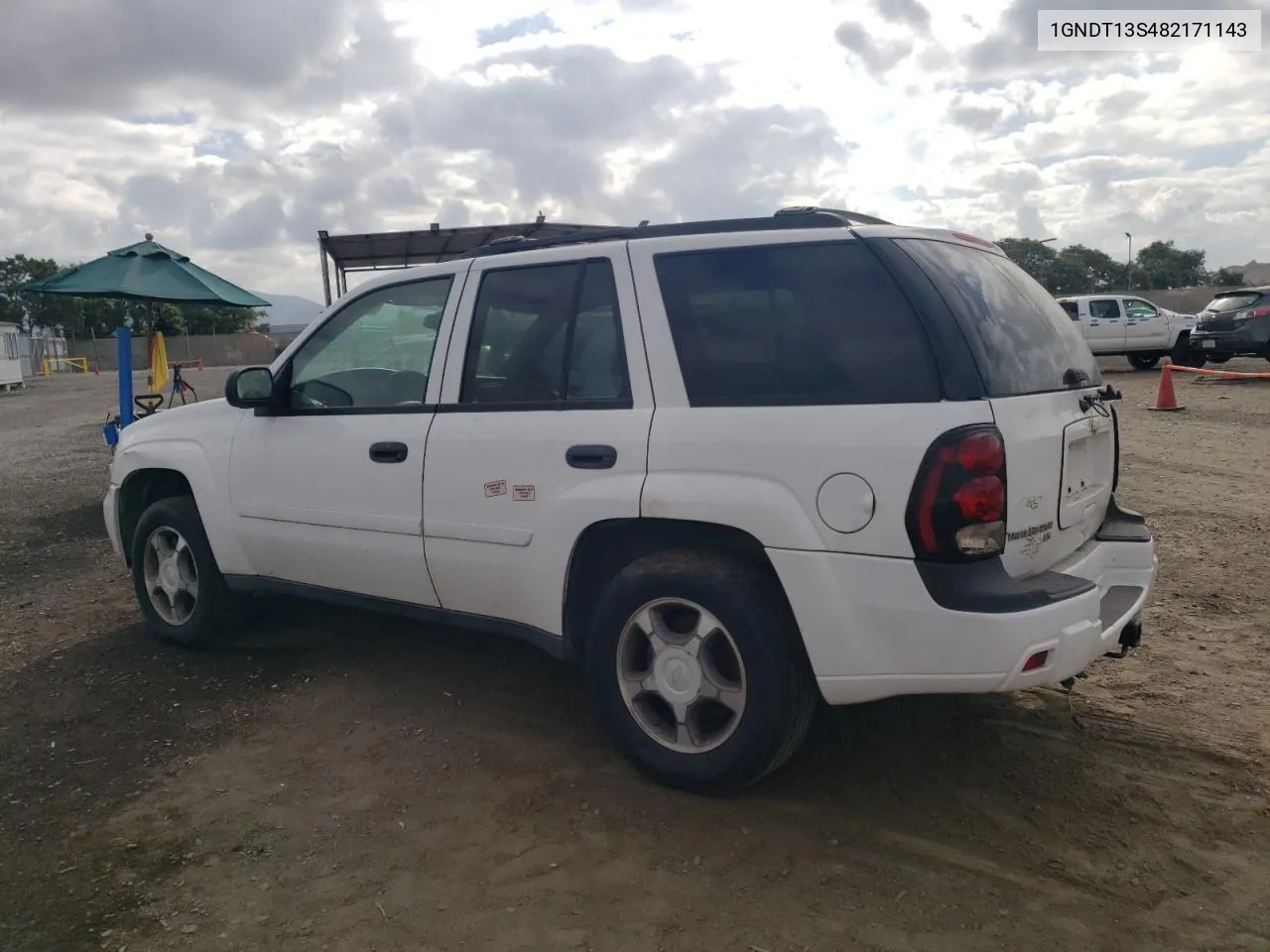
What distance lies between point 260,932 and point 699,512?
1743 millimetres

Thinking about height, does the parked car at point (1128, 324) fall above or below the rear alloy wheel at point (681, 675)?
above

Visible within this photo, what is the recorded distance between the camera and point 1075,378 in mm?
3496

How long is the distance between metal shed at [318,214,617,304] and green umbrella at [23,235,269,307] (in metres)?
1.03

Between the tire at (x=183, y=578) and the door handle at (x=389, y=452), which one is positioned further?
the tire at (x=183, y=578)

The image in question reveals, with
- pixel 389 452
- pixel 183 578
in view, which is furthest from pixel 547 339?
pixel 183 578

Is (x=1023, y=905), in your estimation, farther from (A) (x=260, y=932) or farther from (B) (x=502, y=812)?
(A) (x=260, y=932)

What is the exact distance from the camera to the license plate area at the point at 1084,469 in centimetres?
329

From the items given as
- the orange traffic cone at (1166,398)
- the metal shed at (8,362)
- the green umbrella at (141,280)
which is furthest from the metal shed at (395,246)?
the metal shed at (8,362)

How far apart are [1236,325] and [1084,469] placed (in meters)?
19.4

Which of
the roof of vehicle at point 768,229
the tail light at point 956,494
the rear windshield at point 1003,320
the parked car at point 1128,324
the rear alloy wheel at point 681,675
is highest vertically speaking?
the parked car at point 1128,324

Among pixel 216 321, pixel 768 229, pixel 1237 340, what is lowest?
pixel 768 229

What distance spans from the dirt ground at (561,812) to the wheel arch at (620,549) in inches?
20.7

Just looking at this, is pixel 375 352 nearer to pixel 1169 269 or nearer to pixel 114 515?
pixel 114 515

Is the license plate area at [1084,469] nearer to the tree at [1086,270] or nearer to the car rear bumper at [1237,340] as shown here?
the car rear bumper at [1237,340]
